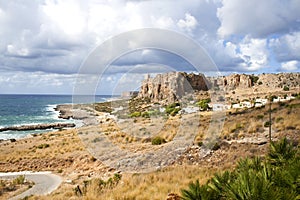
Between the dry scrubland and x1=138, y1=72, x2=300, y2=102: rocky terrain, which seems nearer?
the dry scrubland

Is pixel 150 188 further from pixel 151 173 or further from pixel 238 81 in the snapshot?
pixel 238 81

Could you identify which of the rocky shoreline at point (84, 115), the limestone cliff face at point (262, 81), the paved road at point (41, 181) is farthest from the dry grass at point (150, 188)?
the limestone cliff face at point (262, 81)

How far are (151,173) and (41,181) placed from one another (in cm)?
762

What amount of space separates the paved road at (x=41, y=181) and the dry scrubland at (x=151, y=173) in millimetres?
520

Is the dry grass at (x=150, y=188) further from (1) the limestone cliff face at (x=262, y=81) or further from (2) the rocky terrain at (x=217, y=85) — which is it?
(1) the limestone cliff face at (x=262, y=81)

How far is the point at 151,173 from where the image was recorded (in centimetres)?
1076

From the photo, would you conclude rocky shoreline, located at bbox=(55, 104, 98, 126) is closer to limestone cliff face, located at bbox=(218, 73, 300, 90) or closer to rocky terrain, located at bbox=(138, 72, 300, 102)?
rocky terrain, located at bbox=(138, 72, 300, 102)

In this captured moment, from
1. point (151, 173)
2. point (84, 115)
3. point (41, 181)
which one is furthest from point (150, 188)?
point (84, 115)

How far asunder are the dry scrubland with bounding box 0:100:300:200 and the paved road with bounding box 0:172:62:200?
520 millimetres

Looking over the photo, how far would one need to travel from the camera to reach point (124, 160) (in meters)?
15.4

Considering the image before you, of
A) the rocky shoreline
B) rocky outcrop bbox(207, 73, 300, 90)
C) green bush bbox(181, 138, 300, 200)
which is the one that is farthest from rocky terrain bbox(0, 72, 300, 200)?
rocky outcrop bbox(207, 73, 300, 90)

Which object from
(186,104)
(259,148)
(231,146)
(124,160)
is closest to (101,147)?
(124,160)

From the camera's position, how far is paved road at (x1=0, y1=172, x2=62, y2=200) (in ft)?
42.3

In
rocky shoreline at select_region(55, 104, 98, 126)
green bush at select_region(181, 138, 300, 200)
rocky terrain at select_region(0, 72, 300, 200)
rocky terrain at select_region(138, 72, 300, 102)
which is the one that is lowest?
rocky shoreline at select_region(55, 104, 98, 126)
